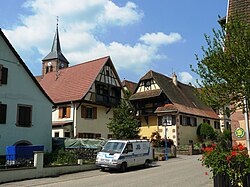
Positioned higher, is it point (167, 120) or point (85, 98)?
point (85, 98)

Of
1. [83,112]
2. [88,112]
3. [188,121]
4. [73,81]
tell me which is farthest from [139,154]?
[188,121]

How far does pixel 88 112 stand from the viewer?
32.8 meters

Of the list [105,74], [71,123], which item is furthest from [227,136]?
[71,123]

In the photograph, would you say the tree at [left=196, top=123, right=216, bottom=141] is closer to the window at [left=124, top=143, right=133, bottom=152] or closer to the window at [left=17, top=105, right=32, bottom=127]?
the window at [left=124, top=143, right=133, bottom=152]

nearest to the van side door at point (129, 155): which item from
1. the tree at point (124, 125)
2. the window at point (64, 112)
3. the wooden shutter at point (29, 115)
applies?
the tree at point (124, 125)

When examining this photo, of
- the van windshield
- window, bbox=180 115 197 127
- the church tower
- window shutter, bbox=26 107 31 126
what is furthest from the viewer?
the church tower

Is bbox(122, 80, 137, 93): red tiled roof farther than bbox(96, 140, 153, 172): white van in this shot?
Yes

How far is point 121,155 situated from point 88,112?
13948 mm

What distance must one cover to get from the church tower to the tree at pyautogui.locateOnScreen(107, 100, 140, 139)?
47782 millimetres

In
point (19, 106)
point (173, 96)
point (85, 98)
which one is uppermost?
point (173, 96)

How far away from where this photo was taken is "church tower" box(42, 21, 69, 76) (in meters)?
74.1

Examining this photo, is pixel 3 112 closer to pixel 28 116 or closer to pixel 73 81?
pixel 28 116

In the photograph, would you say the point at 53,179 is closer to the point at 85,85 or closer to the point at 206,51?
the point at 206,51

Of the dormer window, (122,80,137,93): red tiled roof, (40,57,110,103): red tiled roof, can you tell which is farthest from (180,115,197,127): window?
(40,57,110,103): red tiled roof
